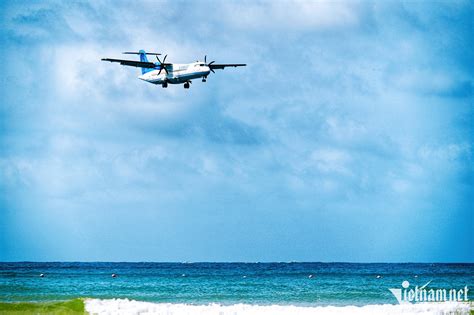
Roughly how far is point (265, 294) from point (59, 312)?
2793 cm

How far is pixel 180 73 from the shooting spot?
57.6 meters

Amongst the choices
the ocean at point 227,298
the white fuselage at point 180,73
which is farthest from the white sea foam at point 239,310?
the white fuselage at point 180,73

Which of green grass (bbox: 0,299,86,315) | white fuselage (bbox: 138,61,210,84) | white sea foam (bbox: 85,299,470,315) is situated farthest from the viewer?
white fuselage (bbox: 138,61,210,84)

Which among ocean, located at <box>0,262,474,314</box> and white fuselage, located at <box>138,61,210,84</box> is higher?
white fuselage, located at <box>138,61,210,84</box>

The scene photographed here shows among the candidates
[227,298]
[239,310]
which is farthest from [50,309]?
[227,298]

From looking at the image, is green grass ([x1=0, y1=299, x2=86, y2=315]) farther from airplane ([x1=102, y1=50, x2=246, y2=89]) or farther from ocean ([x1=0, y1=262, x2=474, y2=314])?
airplane ([x1=102, y1=50, x2=246, y2=89])

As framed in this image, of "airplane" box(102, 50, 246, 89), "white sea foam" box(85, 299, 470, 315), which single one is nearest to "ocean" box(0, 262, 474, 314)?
"white sea foam" box(85, 299, 470, 315)

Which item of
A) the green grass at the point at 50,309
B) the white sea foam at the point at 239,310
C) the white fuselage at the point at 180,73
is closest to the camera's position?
the green grass at the point at 50,309

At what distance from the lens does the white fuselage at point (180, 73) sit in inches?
2218

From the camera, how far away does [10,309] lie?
33.5 meters

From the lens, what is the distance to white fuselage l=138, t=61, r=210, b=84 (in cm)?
5634

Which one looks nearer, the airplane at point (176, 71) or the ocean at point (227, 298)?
the ocean at point (227, 298)

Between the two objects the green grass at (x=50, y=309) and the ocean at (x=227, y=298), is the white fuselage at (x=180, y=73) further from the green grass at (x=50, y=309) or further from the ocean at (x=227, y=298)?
the green grass at (x=50, y=309)

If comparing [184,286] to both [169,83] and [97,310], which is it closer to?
[169,83]
